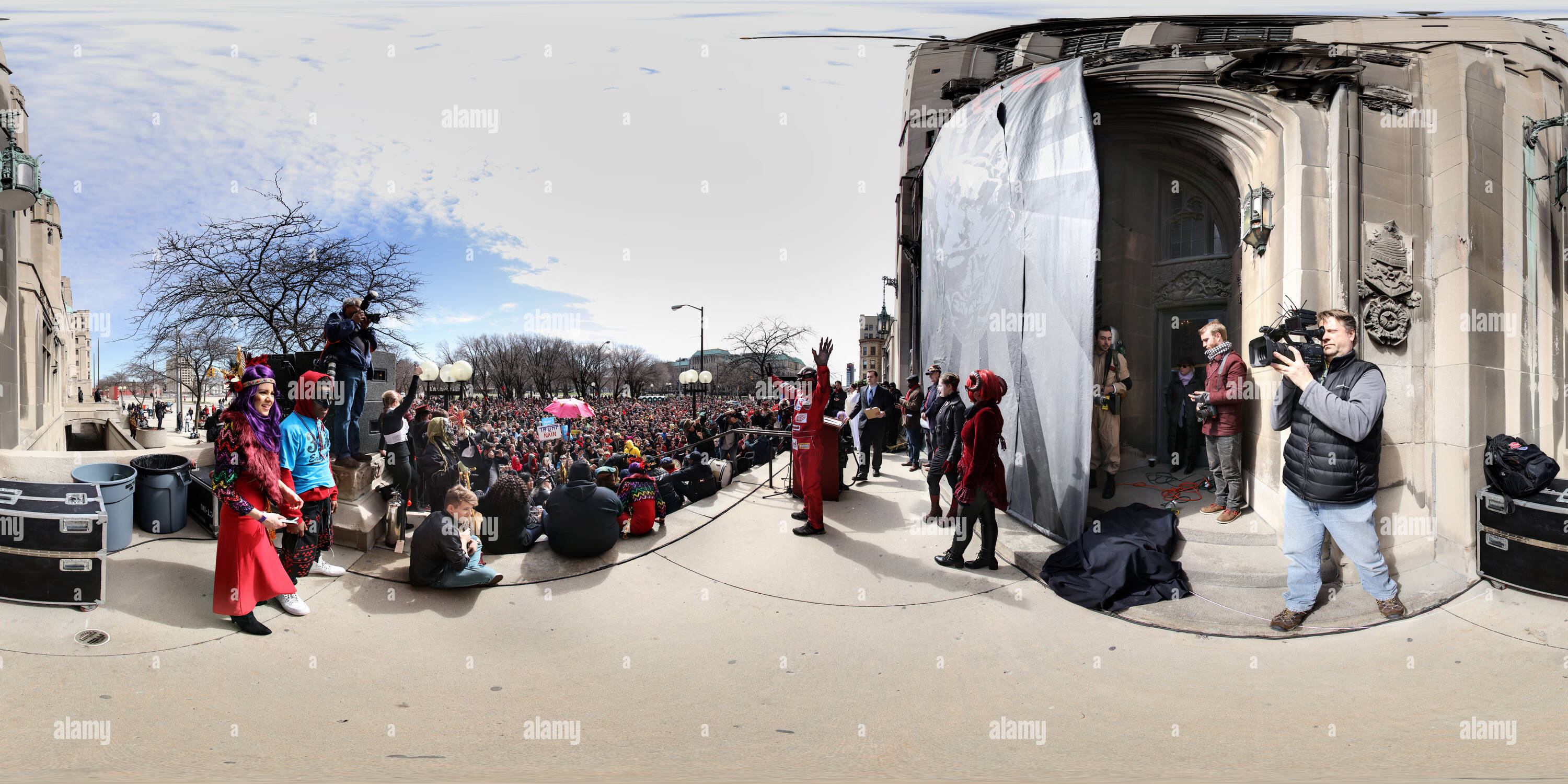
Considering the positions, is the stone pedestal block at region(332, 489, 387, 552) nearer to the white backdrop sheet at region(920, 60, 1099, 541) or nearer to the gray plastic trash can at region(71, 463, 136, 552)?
the gray plastic trash can at region(71, 463, 136, 552)

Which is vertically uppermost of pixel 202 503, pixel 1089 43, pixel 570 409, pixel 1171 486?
pixel 1089 43

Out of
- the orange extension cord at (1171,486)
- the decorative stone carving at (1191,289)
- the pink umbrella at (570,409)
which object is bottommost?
the orange extension cord at (1171,486)

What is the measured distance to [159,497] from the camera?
407 cm

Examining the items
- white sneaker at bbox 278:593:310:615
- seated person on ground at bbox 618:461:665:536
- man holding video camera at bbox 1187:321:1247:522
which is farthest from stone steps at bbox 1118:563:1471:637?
white sneaker at bbox 278:593:310:615

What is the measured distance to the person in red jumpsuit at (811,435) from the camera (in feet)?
17.5

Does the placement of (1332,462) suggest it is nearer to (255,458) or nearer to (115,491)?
(255,458)

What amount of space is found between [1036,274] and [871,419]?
3084 mm

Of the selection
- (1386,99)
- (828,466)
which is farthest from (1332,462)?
(828,466)

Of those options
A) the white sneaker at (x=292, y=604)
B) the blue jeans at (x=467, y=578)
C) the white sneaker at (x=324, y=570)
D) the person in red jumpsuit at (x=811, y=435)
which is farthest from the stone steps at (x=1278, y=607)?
→ the white sneaker at (x=324, y=570)

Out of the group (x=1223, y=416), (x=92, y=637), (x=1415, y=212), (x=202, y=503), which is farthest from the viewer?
(x=1223, y=416)

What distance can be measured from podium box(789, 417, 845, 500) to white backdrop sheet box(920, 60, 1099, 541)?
1.87 m

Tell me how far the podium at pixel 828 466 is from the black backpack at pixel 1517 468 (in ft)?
16.4

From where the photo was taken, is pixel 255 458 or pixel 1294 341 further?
pixel 1294 341

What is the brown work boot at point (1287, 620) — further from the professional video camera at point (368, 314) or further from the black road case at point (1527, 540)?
the professional video camera at point (368, 314)
